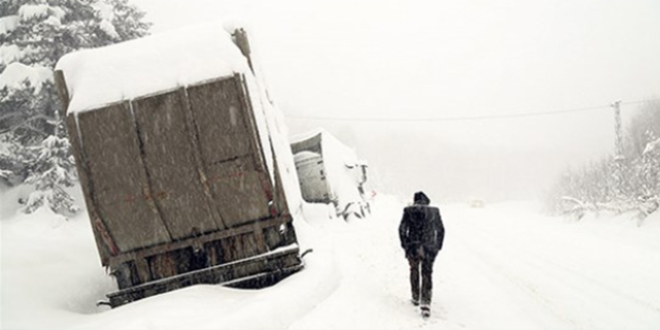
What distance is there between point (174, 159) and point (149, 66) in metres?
1.38

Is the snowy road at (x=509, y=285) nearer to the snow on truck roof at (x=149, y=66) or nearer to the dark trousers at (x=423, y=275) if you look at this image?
the dark trousers at (x=423, y=275)

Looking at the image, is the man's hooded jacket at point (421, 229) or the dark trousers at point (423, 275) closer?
the dark trousers at point (423, 275)

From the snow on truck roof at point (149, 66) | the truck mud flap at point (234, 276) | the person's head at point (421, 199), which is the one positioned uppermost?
the snow on truck roof at point (149, 66)

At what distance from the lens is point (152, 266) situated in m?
7.17

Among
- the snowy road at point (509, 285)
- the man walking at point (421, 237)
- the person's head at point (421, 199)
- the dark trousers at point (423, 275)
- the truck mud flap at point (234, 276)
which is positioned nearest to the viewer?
the snowy road at point (509, 285)

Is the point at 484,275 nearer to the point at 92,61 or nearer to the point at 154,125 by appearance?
the point at 154,125

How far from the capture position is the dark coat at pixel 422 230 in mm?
6672

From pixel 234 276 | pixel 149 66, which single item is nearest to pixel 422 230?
pixel 234 276

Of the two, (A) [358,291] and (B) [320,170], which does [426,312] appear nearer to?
(A) [358,291]

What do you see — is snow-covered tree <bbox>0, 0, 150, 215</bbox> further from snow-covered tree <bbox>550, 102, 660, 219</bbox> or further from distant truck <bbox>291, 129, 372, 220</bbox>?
snow-covered tree <bbox>550, 102, 660, 219</bbox>

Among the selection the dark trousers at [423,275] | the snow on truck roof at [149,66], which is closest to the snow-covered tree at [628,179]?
the dark trousers at [423,275]

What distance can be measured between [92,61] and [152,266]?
314 cm

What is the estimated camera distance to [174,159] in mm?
6664

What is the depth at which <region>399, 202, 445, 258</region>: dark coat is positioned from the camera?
6.67 metres
